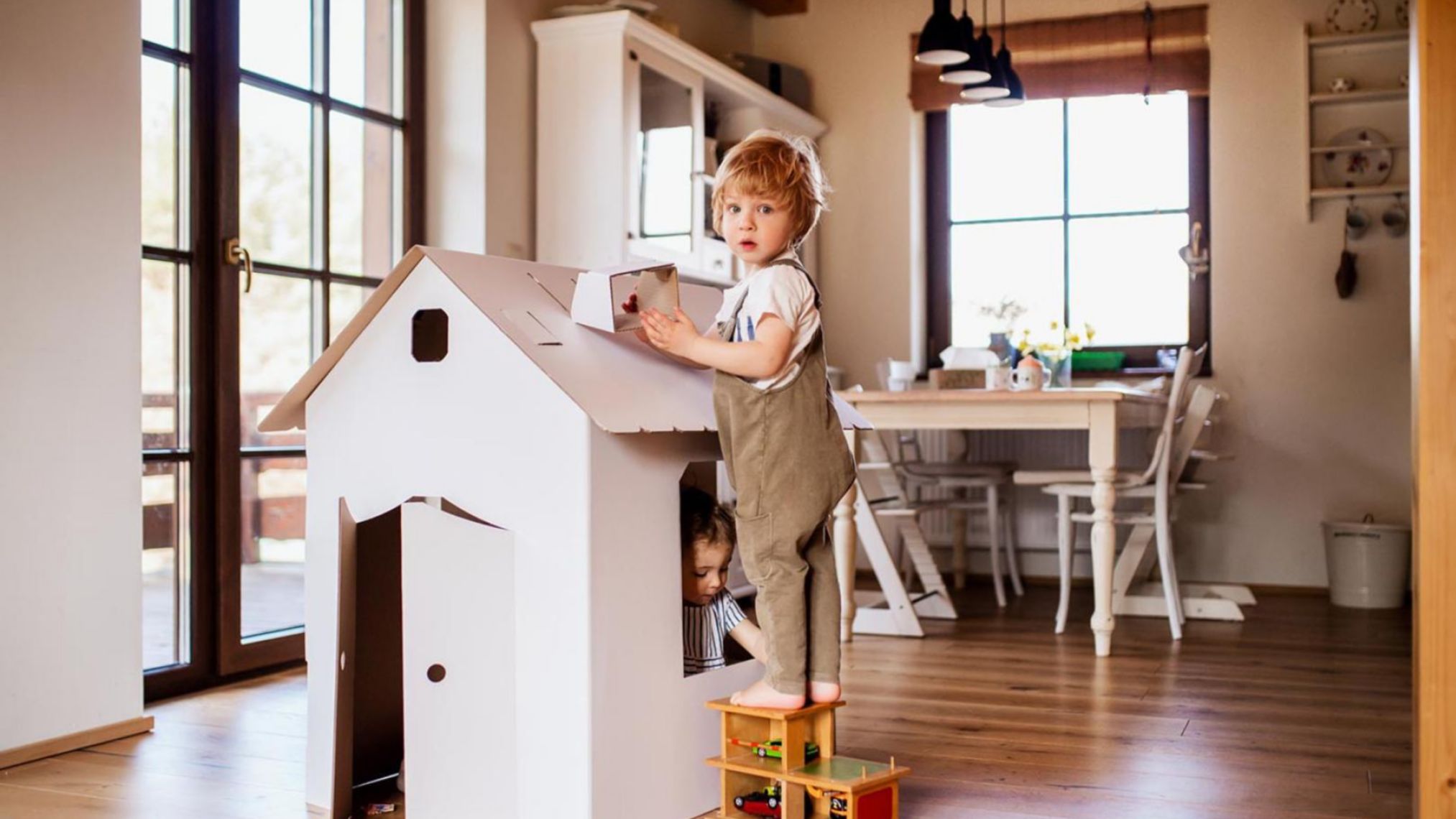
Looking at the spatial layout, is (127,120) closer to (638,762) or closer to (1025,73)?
(638,762)

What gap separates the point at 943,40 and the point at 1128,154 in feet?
5.76

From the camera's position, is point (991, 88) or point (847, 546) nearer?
point (847, 546)

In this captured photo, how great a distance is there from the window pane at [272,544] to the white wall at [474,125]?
0.86 meters

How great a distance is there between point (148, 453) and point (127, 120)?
2.49 ft

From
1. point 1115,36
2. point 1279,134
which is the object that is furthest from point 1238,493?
point 1115,36

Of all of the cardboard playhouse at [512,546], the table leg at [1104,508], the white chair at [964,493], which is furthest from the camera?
the white chair at [964,493]

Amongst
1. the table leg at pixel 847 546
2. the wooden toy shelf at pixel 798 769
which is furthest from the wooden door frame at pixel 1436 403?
the table leg at pixel 847 546

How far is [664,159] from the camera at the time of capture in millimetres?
4355

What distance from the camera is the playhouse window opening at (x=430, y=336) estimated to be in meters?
2.09

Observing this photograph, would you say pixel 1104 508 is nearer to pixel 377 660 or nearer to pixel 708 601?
pixel 708 601

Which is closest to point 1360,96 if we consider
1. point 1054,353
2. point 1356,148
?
point 1356,148

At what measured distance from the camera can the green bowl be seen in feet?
17.3

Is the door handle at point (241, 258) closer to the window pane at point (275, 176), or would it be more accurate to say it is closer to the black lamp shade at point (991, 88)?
the window pane at point (275, 176)

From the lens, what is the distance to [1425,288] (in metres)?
1.60
